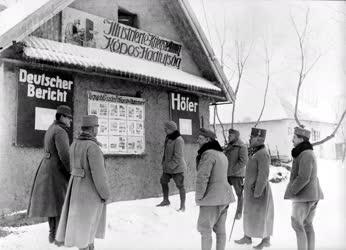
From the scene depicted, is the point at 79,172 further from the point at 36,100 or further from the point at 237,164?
the point at 237,164

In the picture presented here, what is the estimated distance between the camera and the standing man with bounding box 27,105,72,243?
5859 millimetres

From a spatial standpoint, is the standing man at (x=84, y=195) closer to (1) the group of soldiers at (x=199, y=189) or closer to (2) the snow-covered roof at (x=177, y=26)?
(1) the group of soldiers at (x=199, y=189)

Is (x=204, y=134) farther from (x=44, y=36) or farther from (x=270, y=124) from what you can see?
(x=270, y=124)

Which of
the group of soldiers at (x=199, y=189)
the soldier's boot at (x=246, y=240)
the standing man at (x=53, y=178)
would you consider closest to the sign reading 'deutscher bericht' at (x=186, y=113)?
the group of soldiers at (x=199, y=189)

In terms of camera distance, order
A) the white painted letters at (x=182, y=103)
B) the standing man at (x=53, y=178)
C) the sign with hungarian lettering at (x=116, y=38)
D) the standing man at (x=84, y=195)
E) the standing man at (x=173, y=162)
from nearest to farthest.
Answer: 1. the standing man at (x=84, y=195)
2. the standing man at (x=53, y=178)
3. the sign with hungarian lettering at (x=116, y=38)
4. the standing man at (x=173, y=162)
5. the white painted letters at (x=182, y=103)

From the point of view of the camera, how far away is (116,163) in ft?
29.6

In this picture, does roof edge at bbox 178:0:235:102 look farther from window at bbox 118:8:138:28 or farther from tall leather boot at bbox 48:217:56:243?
tall leather boot at bbox 48:217:56:243

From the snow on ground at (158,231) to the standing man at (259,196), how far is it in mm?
372

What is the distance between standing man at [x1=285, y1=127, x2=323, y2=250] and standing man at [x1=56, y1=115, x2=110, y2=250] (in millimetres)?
2599

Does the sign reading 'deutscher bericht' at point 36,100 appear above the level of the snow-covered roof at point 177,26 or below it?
below

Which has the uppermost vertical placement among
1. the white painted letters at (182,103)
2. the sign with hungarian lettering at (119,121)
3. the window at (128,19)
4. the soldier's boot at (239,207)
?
the window at (128,19)

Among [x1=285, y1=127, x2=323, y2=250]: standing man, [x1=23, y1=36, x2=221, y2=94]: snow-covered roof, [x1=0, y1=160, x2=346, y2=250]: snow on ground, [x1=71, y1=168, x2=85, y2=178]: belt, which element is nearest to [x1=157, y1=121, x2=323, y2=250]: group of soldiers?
[x1=285, y1=127, x2=323, y2=250]: standing man

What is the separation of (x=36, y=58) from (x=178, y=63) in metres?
4.74

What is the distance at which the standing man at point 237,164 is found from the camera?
873 centimetres
